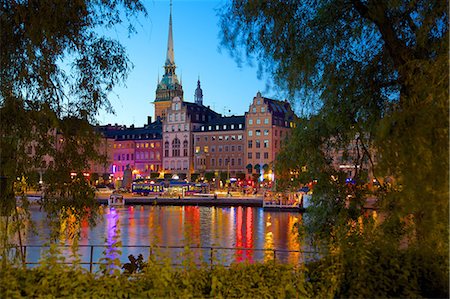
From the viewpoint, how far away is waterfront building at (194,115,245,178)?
138500mm

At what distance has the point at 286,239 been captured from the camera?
162 ft

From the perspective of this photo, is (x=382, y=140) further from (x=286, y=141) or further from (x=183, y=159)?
(x=183, y=159)

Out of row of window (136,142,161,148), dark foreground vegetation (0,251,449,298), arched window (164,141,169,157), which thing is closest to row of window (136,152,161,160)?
row of window (136,142,161,148)

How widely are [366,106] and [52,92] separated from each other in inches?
291

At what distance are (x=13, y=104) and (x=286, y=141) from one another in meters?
7.19

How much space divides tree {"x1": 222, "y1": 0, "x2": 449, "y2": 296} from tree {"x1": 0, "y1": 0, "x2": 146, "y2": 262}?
329cm

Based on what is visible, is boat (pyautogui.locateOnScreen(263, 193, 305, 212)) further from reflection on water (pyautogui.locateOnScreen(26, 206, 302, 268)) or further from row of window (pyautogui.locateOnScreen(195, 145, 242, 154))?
row of window (pyautogui.locateOnScreen(195, 145, 242, 154))

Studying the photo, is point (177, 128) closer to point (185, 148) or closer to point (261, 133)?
point (185, 148)

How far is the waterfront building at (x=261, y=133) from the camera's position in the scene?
130 m

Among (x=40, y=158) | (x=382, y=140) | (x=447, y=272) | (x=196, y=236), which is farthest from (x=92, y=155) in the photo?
(x=196, y=236)

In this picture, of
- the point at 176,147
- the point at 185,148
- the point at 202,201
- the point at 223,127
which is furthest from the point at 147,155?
the point at 202,201

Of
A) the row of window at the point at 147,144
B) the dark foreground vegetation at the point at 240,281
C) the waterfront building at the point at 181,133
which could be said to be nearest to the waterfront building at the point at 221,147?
the waterfront building at the point at 181,133

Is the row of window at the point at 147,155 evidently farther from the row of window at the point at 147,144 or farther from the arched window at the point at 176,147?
the arched window at the point at 176,147

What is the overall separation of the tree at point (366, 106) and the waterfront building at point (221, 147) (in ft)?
389
